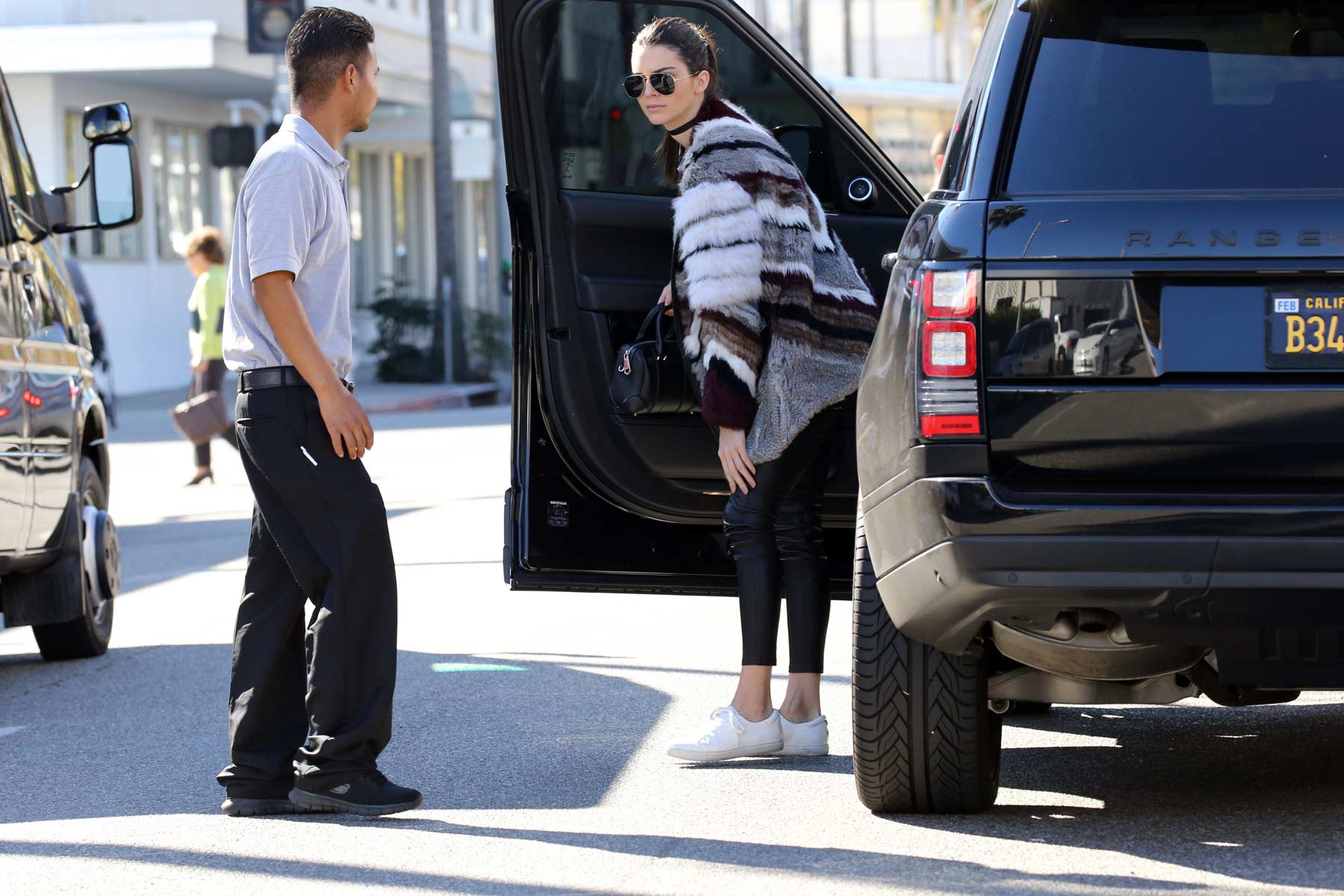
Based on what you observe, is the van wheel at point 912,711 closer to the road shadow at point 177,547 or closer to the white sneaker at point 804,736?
the white sneaker at point 804,736

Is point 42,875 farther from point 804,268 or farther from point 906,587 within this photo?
point 804,268

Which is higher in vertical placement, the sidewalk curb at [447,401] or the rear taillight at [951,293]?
the rear taillight at [951,293]

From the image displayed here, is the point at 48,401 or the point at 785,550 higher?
the point at 48,401

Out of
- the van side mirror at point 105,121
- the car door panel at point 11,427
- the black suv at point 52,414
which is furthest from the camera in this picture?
the van side mirror at point 105,121

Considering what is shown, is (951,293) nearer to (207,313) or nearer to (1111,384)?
(1111,384)

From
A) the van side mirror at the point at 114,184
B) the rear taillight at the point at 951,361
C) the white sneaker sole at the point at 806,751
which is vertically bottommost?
the white sneaker sole at the point at 806,751

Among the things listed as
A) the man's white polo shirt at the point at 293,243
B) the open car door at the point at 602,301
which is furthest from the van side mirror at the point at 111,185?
the man's white polo shirt at the point at 293,243

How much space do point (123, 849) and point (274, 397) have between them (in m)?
1.05

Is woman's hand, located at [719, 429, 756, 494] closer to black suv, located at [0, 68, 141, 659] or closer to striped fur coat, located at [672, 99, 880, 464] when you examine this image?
striped fur coat, located at [672, 99, 880, 464]

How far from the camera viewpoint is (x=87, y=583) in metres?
7.62

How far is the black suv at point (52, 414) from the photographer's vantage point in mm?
6953

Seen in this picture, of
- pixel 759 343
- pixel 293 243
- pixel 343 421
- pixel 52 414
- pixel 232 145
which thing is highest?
pixel 232 145

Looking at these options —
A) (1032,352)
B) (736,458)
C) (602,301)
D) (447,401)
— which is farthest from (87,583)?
(447,401)

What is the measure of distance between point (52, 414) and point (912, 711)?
153 inches
